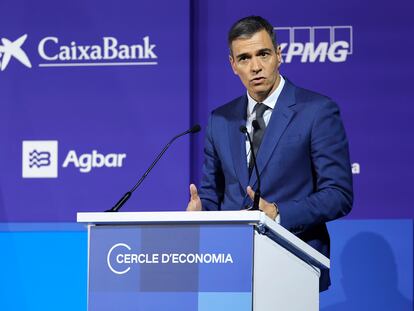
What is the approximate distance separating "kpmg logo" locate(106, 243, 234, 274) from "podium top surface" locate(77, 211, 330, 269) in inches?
3.2

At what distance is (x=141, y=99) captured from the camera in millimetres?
4566

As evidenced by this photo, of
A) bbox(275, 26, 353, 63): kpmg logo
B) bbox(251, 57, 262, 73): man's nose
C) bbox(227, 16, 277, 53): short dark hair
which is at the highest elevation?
bbox(275, 26, 353, 63): kpmg logo

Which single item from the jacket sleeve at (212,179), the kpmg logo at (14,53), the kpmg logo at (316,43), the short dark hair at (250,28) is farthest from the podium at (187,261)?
the kpmg logo at (14,53)

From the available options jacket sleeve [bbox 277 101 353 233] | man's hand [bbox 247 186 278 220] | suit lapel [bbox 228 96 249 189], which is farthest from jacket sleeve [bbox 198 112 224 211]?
man's hand [bbox 247 186 278 220]

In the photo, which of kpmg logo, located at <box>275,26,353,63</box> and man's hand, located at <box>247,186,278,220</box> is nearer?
man's hand, located at <box>247,186,278,220</box>

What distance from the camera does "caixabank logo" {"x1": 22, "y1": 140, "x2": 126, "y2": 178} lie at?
4.56 meters

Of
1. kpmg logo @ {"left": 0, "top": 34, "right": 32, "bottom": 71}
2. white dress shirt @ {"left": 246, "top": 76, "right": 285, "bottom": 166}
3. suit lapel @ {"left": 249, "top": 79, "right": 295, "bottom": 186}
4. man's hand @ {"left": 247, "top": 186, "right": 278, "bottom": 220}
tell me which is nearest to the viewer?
man's hand @ {"left": 247, "top": 186, "right": 278, "bottom": 220}

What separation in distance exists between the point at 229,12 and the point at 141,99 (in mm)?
657

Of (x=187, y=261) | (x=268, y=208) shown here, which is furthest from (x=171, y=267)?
(x=268, y=208)

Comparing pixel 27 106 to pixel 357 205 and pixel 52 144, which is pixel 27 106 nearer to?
pixel 52 144

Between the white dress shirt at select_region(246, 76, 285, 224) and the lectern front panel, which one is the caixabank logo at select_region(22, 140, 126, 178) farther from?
the lectern front panel

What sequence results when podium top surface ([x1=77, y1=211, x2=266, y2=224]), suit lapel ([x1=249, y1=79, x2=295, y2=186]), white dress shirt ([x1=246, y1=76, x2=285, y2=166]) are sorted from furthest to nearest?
1. white dress shirt ([x1=246, y1=76, x2=285, y2=166])
2. suit lapel ([x1=249, y1=79, x2=295, y2=186])
3. podium top surface ([x1=77, y1=211, x2=266, y2=224])

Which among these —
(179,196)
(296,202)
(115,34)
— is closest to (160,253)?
(296,202)

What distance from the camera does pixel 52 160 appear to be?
458 cm
